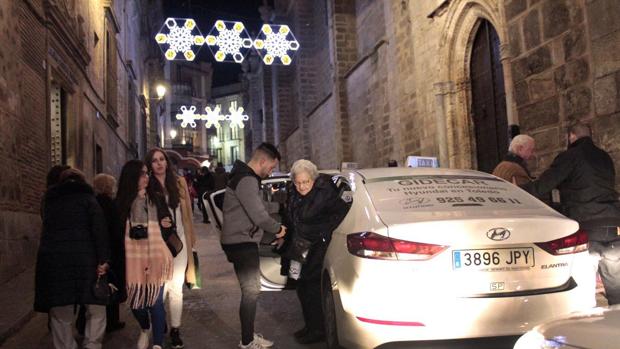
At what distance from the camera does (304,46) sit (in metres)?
29.6

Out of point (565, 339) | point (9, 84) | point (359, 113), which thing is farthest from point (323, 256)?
point (359, 113)

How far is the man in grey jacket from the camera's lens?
15.0 ft

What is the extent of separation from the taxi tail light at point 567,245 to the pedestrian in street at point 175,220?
2887mm

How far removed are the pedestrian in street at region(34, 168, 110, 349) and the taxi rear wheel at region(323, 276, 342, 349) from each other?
1.67 meters

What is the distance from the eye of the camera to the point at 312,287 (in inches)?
195

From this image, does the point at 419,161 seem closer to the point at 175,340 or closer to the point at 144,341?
the point at 175,340

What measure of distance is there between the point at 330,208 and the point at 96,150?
39.7 feet

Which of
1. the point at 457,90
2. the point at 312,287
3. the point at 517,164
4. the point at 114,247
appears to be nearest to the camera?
the point at 312,287

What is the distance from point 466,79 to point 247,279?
887cm

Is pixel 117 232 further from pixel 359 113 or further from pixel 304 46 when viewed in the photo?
pixel 304 46

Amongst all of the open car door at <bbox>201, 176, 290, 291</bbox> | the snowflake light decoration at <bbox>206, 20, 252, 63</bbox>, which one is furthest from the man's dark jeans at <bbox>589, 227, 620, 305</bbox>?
the snowflake light decoration at <bbox>206, 20, 252, 63</bbox>

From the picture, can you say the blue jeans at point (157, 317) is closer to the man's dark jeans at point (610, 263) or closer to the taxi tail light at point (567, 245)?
the taxi tail light at point (567, 245)

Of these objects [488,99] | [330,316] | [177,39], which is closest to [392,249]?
[330,316]

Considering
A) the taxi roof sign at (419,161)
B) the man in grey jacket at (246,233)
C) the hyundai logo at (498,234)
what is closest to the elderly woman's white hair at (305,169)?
the man in grey jacket at (246,233)
